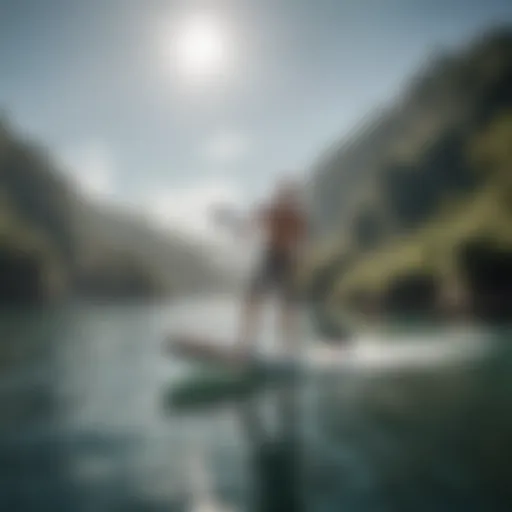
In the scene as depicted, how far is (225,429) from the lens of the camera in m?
1.94

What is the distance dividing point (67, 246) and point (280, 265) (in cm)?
80

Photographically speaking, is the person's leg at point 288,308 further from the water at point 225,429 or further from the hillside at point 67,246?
the hillside at point 67,246

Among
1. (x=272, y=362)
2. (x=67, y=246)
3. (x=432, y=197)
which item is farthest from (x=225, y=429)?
(x=432, y=197)

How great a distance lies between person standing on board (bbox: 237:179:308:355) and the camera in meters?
2.03

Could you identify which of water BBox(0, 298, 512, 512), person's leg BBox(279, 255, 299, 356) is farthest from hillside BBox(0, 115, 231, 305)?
person's leg BBox(279, 255, 299, 356)

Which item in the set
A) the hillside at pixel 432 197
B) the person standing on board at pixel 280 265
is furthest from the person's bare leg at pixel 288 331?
the hillside at pixel 432 197

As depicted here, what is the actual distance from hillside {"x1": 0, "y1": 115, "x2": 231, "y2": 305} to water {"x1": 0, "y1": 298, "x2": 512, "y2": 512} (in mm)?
90

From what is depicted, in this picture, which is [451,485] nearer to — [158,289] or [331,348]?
[331,348]

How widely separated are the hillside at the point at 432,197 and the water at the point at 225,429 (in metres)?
0.25

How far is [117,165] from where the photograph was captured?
2.07 m

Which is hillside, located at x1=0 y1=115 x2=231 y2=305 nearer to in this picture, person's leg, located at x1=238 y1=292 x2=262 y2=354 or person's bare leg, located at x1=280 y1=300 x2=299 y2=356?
person's leg, located at x1=238 y1=292 x2=262 y2=354

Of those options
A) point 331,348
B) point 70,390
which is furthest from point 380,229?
point 70,390

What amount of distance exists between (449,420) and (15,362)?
62.9 inches

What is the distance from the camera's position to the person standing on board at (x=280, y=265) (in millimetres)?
2025
